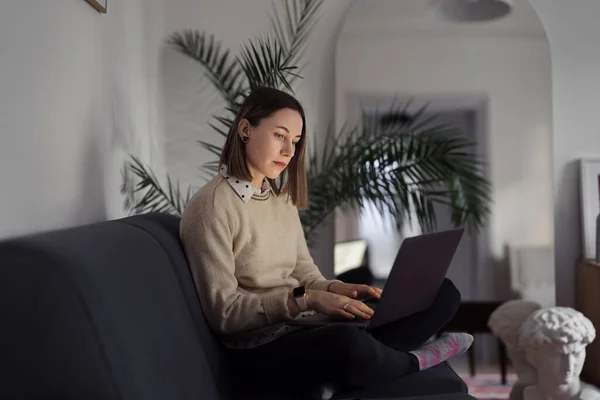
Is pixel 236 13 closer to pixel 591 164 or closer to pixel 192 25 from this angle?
pixel 192 25

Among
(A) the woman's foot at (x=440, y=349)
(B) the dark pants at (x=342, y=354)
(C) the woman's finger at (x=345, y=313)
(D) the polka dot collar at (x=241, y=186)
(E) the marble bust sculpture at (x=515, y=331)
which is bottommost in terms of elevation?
(E) the marble bust sculpture at (x=515, y=331)

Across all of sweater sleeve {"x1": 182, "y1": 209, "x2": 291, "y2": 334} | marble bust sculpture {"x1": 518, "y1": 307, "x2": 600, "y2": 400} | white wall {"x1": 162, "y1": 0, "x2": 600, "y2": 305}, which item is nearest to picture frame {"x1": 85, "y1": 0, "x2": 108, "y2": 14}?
sweater sleeve {"x1": 182, "y1": 209, "x2": 291, "y2": 334}

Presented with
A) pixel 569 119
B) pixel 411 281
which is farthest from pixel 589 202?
pixel 411 281

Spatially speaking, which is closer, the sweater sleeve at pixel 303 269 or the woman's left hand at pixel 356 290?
the woman's left hand at pixel 356 290

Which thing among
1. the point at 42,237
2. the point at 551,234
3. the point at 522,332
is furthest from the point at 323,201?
the point at 42,237

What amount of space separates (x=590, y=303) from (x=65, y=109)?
96.0 inches

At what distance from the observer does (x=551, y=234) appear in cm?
335

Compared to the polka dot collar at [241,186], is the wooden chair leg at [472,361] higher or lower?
lower

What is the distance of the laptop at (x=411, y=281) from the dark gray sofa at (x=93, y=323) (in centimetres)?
40

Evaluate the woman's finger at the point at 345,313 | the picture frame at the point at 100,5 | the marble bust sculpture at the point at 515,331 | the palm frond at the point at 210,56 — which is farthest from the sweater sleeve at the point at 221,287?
the marble bust sculpture at the point at 515,331

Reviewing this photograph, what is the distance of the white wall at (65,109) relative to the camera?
4.94 ft

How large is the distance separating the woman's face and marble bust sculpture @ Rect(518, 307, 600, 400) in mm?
1334

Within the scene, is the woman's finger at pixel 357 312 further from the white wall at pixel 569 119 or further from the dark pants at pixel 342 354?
the white wall at pixel 569 119

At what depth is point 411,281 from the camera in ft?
5.64
